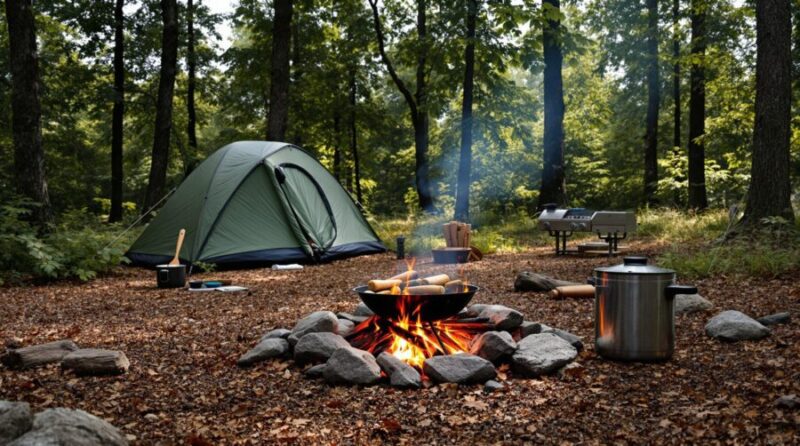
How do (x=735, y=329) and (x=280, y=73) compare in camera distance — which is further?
(x=280, y=73)

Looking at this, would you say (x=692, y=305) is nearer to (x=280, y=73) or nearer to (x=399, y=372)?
(x=399, y=372)

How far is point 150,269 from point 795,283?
856 centimetres

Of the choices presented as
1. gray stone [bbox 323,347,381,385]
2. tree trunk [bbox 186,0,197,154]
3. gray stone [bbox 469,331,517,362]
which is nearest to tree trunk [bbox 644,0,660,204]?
tree trunk [bbox 186,0,197,154]

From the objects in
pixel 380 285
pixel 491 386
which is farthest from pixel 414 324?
pixel 491 386

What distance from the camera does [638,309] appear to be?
385 centimetres

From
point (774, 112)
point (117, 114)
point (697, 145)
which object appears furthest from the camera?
point (117, 114)

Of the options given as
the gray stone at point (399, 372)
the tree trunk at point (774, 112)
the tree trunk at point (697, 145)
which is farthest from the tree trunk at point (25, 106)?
the tree trunk at point (697, 145)

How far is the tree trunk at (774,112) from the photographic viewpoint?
8.05m

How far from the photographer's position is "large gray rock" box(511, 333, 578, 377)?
3760mm

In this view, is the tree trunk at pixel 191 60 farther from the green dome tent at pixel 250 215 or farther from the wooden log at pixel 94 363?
the wooden log at pixel 94 363

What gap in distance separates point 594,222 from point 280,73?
7.12 m

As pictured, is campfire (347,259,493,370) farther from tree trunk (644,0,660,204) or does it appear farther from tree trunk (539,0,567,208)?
tree trunk (644,0,660,204)

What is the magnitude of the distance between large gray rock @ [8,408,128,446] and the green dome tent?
21.9 feet

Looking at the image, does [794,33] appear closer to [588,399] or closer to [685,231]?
[685,231]
